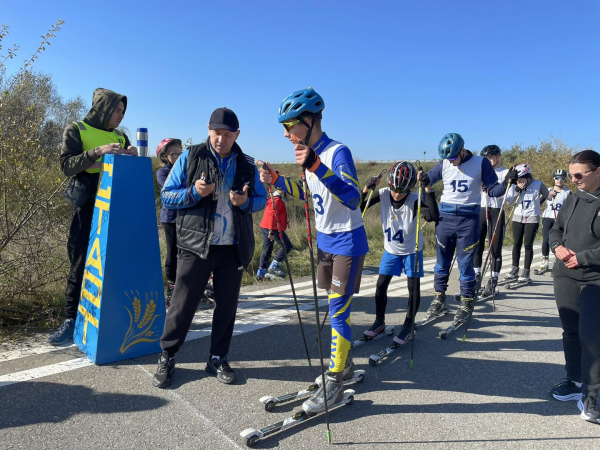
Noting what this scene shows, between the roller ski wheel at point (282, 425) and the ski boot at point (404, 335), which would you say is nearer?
the roller ski wheel at point (282, 425)

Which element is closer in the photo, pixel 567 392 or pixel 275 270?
pixel 567 392

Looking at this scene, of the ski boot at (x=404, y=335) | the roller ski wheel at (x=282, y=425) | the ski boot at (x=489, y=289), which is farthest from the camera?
the ski boot at (x=489, y=289)

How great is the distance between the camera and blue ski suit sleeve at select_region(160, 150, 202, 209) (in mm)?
3465

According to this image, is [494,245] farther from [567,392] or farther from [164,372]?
[164,372]

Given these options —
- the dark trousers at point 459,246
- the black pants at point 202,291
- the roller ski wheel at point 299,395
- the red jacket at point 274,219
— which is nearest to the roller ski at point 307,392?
the roller ski wheel at point 299,395

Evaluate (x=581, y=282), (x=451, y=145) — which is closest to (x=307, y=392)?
(x=581, y=282)

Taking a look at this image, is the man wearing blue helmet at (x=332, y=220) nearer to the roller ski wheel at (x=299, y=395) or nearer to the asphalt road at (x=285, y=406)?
the roller ski wheel at (x=299, y=395)

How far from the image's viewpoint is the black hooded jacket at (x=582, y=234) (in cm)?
338

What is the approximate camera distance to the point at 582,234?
3.52 meters

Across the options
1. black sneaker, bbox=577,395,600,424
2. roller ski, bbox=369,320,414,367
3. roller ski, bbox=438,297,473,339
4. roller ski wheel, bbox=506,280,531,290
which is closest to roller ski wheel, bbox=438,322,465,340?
roller ski, bbox=438,297,473,339

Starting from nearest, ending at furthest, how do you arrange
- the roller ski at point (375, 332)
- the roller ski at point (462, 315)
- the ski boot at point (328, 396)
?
the ski boot at point (328, 396)
the roller ski at point (375, 332)
the roller ski at point (462, 315)

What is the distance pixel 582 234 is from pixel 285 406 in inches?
113

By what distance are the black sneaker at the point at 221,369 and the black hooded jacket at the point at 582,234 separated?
121 inches

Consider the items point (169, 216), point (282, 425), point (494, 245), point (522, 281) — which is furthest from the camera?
point (522, 281)
